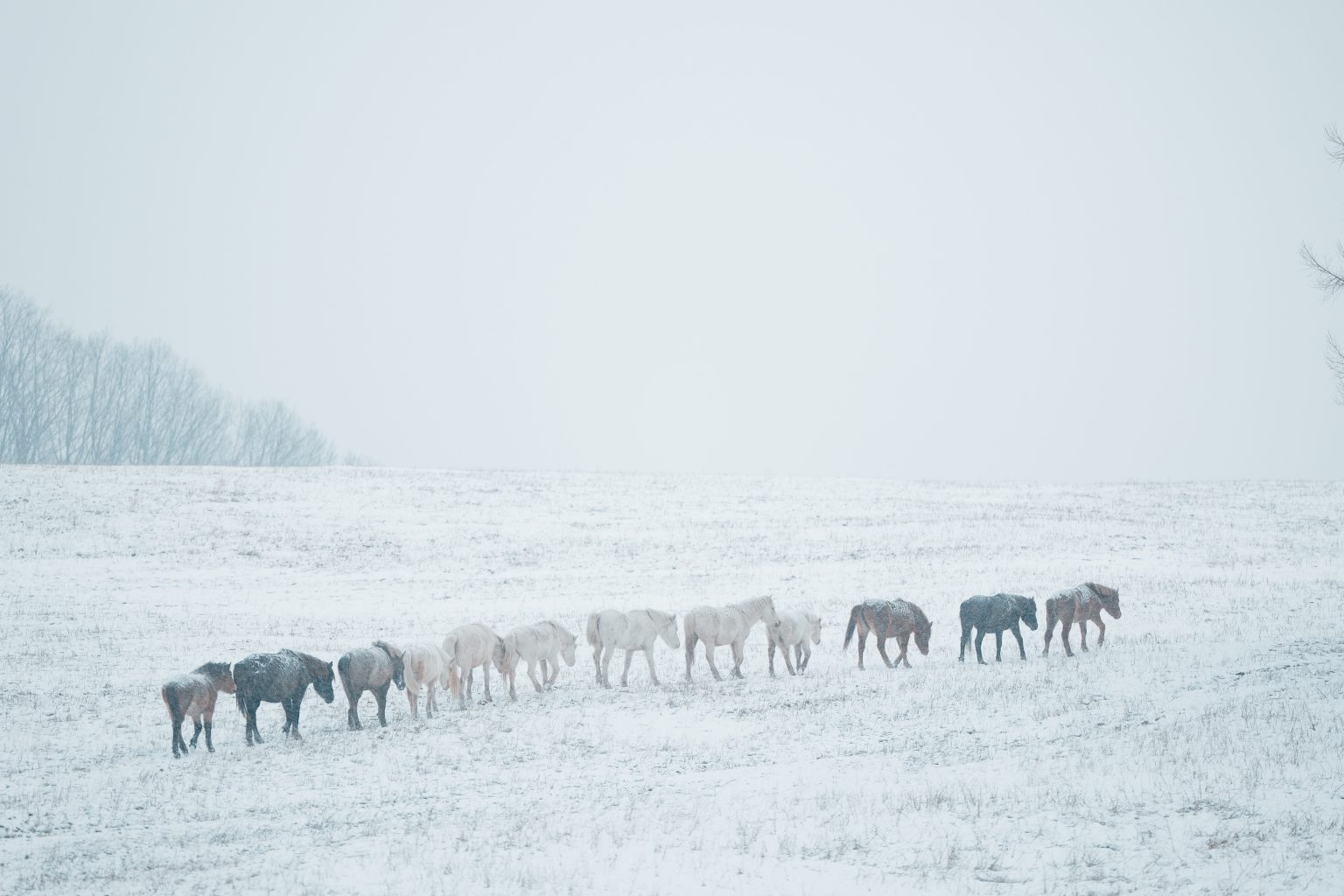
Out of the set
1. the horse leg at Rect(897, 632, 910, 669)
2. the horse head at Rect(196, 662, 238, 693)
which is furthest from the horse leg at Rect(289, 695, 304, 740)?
the horse leg at Rect(897, 632, 910, 669)

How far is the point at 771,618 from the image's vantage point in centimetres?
1997

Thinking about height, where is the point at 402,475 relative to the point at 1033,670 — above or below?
above

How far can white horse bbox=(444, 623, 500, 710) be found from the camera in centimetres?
1698

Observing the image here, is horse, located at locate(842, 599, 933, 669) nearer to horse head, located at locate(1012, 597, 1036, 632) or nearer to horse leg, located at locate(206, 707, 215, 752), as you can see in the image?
horse head, located at locate(1012, 597, 1036, 632)

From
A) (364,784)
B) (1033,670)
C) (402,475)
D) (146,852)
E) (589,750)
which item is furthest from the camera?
(402,475)

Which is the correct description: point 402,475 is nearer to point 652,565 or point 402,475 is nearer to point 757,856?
point 652,565

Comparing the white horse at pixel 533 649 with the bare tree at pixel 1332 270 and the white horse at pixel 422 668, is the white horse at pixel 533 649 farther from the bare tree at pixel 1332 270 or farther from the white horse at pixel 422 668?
the bare tree at pixel 1332 270

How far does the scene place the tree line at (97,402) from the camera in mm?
70000

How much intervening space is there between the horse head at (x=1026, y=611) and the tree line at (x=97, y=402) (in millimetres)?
68450

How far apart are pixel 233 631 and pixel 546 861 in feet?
64.2

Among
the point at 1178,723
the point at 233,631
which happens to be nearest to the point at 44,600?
the point at 233,631

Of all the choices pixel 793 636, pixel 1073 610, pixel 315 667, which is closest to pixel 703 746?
pixel 315 667

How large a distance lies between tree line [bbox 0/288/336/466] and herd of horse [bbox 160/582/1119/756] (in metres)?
64.6

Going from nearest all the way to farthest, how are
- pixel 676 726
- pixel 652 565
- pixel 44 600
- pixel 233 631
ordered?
pixel 676 726 < pixel 233 631 < pixel 44 600 < pixel 652 565
